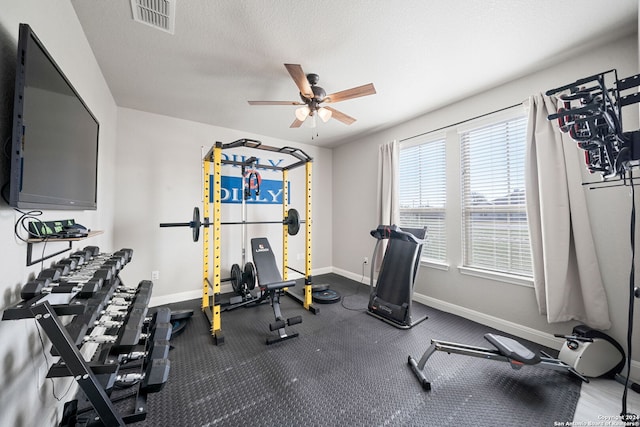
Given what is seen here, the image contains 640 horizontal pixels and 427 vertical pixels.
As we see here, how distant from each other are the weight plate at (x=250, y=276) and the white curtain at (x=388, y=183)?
2.10 meters

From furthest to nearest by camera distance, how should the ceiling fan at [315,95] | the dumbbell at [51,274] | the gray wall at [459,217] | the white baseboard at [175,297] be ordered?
the white baseboard at [175,297] < the ceiling fan at [315,95] < the gray wall at [459,217] < the dumbbell at [51,274]

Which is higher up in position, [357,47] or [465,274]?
[357,47]

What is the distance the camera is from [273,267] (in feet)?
9.53

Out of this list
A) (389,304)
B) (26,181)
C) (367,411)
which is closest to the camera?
(26,181)

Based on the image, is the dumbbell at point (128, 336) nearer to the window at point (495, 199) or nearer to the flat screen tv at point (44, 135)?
the flat screen tv at point (44, 135)

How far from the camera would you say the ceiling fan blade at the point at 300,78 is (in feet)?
5.72

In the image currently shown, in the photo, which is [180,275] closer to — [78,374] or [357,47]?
[78,374]

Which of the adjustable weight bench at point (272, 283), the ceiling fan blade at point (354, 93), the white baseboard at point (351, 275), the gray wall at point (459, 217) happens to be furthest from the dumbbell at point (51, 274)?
the white baseboard at point (351, 275)

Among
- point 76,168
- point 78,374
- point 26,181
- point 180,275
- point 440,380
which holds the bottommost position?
point 440,380

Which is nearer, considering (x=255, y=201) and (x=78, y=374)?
(x=78, y=374)

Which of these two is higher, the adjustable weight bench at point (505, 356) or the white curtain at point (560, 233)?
the white curtain at point (560, 233)

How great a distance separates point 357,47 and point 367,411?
267cm

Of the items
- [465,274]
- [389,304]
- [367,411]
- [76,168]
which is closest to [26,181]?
[76,168]

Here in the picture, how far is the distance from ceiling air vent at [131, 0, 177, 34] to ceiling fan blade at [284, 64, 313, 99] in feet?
2.66
